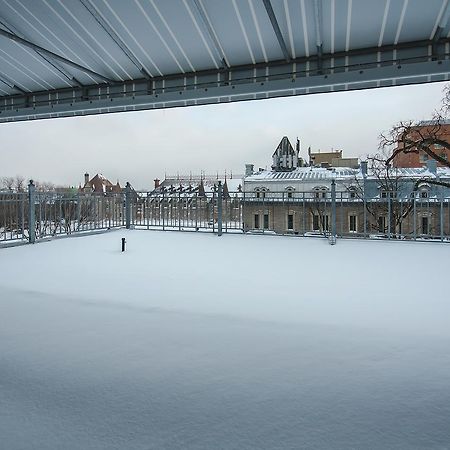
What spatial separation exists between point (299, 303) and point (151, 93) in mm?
4649

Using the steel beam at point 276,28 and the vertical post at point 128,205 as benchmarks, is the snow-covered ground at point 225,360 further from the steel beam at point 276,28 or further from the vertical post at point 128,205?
the vertical post at point 128,205

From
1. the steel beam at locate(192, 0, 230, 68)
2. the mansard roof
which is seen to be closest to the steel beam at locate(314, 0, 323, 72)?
the steel beam at locate(192, 0, 230, 68)

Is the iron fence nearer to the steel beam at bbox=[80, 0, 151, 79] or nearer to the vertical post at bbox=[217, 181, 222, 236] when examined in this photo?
the vertical post at bbox=[217, 181, 222, 236]

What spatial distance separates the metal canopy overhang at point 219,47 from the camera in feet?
16.4

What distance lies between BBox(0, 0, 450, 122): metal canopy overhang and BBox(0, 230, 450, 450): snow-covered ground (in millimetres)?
2970

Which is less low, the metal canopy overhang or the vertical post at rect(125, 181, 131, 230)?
the metal canopy overhang

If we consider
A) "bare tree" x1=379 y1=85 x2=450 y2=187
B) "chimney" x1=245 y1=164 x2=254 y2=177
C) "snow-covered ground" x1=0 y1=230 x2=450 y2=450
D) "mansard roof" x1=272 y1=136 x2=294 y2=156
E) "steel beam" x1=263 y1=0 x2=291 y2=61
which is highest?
"mansard roof" x1=272 y1=136 x2=294 y2=156

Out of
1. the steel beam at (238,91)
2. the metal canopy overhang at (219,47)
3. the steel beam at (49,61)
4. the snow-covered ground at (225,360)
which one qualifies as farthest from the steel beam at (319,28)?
the steel beam at (49,61)

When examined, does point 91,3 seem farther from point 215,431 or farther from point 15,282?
point 215,431

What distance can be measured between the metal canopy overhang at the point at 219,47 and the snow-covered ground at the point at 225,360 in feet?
9.75

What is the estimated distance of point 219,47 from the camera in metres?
5.75

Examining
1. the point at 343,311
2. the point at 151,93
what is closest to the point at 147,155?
the point at 151,93

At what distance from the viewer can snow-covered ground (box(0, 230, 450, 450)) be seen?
168cm

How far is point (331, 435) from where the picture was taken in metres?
1.64
